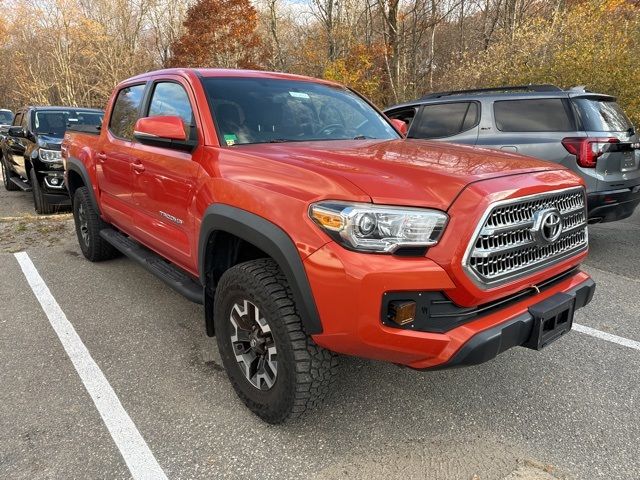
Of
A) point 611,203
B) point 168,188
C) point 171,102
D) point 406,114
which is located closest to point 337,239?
point 168,188

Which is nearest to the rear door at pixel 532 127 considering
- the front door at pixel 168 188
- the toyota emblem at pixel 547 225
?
the toyota emblem at pixel 547 225

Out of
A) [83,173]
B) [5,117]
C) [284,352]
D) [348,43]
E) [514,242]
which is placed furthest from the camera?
[348,43]

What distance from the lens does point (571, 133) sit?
514 cm

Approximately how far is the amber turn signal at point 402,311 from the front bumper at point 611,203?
13.1 feet

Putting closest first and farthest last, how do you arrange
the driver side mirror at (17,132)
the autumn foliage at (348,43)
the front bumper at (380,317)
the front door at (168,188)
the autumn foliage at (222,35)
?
the front bumper at (380,317), the front door at (168,188), the driver side mirror at (17,132), the autumn foliage at (348,43), the autumn foliage at (222,35)

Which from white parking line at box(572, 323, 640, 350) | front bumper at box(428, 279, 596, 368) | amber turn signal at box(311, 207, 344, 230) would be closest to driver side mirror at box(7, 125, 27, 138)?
amber turn signal at box(311, 207, 344, 230)

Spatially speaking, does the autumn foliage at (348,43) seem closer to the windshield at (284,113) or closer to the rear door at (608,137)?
the rear door at (608,137)

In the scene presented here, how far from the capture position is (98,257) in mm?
5156

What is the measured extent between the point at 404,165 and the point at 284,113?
125 centimetres

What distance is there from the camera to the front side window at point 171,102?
3104mm

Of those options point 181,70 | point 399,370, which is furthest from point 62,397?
point 181,70

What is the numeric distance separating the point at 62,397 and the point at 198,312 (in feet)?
4.41

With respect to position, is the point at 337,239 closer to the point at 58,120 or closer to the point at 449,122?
the point at 449,122

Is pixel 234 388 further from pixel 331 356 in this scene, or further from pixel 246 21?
pixel 246 21
